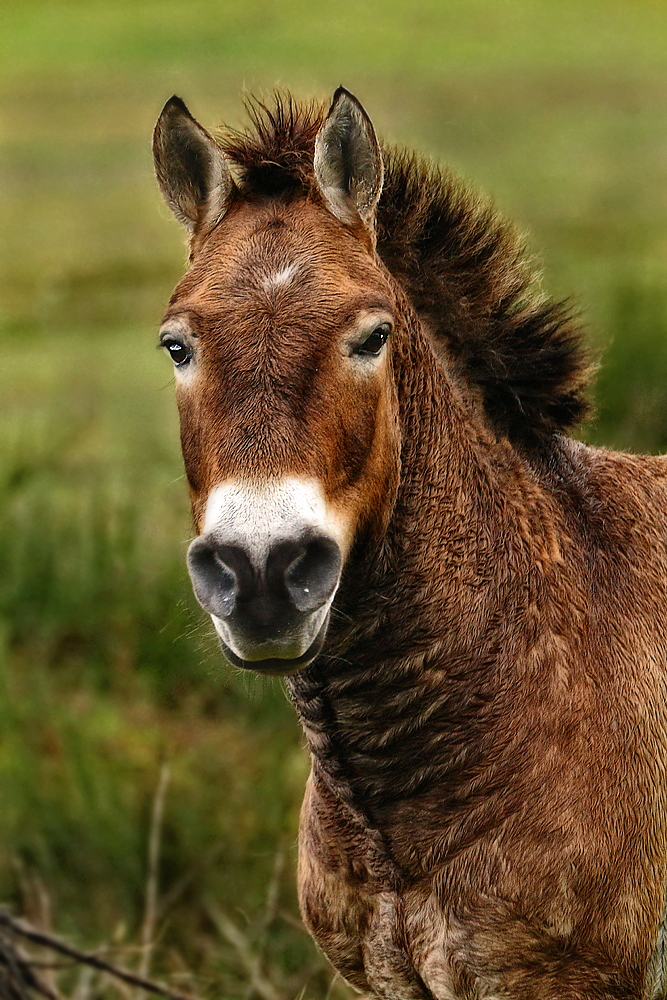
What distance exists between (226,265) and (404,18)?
120 feet

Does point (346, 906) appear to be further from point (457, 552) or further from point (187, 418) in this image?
point (187, 418)

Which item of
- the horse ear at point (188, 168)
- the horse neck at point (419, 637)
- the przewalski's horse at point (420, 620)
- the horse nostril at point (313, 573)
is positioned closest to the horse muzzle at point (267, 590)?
the horse nostril at point (313, 573)

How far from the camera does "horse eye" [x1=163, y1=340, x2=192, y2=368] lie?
3.78 meters

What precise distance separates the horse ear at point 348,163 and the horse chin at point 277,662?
4.07ft

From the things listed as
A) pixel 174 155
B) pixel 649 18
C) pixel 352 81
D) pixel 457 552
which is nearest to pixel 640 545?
pixel 457 552

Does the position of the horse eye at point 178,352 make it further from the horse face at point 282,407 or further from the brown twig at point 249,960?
the brown twig at point 249,960

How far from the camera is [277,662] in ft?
11.3

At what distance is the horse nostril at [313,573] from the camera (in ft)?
10.8

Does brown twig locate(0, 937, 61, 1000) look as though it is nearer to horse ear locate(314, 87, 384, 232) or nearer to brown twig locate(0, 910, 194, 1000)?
brown twig locate(0, 910, 194, 1000)

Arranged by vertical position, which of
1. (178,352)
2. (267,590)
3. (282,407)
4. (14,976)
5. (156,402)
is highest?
(156,402)

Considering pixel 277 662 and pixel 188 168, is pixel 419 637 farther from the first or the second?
pixel 188 168

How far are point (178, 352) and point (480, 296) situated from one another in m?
1.21

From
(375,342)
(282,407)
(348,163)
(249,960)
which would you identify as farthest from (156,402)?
(282,407)

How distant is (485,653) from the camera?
4121 mm
